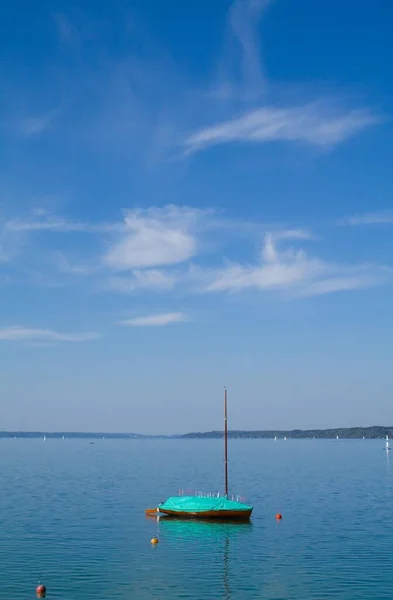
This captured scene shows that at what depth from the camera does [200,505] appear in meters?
84.1

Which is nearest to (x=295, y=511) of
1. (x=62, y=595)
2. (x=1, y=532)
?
(x=1, y=532)

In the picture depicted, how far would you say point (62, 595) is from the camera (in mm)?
48750

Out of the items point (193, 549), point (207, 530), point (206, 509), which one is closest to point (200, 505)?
point (206, 509)

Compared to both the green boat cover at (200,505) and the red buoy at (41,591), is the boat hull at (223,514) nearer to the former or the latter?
the green boat cover at (200,505)

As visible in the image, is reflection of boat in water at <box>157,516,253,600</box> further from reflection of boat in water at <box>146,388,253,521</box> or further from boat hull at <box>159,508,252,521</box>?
reflection of boat in water at <box>146,388,253,521</box>

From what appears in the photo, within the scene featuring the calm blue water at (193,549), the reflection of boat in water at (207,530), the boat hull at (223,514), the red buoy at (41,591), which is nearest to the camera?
the red buoy at (41,591)

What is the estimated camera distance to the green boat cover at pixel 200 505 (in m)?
82.9

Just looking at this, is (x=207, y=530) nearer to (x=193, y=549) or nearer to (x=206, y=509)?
(x=206, y=509)

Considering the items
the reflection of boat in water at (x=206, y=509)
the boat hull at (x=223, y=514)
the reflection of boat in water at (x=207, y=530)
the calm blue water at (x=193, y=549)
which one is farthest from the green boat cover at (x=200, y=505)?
the calm blue water at (x=193, y=549)

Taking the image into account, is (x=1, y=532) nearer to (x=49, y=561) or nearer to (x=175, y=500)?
(x=49, y=561)

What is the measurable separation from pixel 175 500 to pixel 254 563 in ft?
92.5

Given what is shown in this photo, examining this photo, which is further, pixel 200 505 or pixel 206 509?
pixel 200 505

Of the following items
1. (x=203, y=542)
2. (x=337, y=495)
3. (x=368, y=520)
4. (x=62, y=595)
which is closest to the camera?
(x=62, y=595)

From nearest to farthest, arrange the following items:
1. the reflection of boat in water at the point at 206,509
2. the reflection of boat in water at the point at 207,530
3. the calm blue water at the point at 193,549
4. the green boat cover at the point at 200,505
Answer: the calm blue water at the point at 193,549
the reflection of boat in water at the point at 207,530
the reflection of boat in water at the point at 206,509
the green boat cover at the point at 200,505
